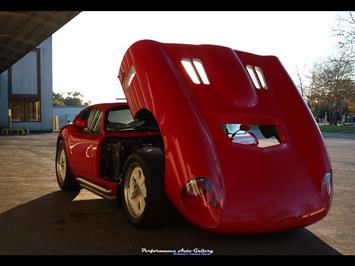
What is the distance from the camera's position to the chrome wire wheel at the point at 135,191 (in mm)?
4484

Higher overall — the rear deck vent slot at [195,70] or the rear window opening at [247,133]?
the rear deck vent slot at [195,70]

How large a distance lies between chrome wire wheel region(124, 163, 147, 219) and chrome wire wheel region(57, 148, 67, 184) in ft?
7.77

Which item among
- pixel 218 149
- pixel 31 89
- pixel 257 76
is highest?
pixel 31 89

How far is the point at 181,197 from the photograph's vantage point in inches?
159

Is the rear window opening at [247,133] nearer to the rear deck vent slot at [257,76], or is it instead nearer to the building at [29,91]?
the rear deck vent slot at [257,76]

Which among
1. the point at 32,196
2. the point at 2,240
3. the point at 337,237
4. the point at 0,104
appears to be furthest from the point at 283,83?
the point at 0,104

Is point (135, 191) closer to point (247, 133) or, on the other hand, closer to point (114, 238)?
point (114, 238)

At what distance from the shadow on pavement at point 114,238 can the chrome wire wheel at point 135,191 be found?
188mm

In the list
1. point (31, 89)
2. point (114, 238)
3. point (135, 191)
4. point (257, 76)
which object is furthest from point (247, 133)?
point (31, 89)

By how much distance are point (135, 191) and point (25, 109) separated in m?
34.8

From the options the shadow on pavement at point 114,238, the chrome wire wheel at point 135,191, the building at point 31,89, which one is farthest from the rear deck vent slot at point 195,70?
the building at point 31,89

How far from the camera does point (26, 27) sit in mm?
20438

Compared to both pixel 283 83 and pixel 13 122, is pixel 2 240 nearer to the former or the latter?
pixel 283 83

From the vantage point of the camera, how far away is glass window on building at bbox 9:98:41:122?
36500 millimetres
